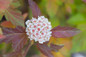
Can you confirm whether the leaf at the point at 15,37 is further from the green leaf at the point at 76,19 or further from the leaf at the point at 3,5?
the green leaf at the point at 76,19

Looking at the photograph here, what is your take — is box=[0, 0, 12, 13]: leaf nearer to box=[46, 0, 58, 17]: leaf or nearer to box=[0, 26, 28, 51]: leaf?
box=[0, 26, 28, 51]: leaf

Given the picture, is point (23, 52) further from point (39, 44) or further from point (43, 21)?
point (43, 21)

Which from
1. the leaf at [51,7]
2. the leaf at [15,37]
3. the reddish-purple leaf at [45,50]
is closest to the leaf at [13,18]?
the leaf at [15,37]

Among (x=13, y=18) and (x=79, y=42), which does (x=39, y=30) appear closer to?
(x=13, y=18)

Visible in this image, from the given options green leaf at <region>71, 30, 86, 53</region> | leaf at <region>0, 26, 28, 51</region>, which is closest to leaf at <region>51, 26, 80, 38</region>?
leaf at <region>0, 26, 28, 51</region>

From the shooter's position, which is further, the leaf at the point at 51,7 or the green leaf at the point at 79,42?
the green leaf at the point at 79,42
